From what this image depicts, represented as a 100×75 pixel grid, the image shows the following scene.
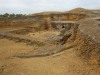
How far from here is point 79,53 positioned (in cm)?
845

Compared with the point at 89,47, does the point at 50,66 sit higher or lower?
lower

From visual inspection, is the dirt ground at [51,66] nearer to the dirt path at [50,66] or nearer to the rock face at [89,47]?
the dirt path at [50,66]

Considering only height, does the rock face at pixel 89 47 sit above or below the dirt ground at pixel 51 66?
above

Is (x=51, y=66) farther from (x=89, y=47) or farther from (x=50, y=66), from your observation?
(x=89, y=47)

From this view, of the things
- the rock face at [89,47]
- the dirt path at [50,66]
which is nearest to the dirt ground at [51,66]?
the dirt path at [50,66]

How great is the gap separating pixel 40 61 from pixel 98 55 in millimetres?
2392

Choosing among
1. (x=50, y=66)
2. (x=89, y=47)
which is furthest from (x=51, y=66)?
(x=89, y=47)

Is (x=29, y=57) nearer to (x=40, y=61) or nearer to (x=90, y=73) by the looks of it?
(x=40, y=61)

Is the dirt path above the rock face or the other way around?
the other way around

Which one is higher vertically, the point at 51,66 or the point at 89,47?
the point at 89,47

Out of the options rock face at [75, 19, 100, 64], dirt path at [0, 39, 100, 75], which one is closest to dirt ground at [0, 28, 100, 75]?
dirt path at [0, 39, 100, 75]

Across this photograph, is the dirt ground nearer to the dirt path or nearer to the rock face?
the dirt path

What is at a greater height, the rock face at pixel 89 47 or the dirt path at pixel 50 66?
the rock face at pixel 89 47

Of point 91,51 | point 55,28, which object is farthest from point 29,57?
point 55,28
